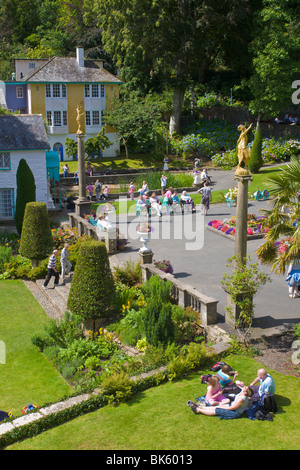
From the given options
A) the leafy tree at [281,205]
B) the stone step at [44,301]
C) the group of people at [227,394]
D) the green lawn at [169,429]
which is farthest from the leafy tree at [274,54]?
the green lawn at [169,429]

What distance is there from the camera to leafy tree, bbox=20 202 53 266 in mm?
22719

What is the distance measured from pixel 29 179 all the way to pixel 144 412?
709 inches

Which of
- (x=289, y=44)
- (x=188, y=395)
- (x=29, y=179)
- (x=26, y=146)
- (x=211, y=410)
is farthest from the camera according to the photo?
(x=289, y=44)

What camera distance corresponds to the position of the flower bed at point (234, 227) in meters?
24.3

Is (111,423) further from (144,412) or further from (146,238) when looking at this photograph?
(146,238)

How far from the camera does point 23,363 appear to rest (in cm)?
1557

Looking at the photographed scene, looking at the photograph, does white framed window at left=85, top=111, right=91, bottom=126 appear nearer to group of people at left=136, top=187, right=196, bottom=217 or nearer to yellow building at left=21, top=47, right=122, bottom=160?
yellow building at left=21, top=47, right=122, bottom=160

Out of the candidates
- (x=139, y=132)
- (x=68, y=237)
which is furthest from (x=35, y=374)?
(x=139, y=132)

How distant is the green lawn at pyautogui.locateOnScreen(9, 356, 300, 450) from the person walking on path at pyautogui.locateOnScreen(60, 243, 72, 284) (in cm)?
949

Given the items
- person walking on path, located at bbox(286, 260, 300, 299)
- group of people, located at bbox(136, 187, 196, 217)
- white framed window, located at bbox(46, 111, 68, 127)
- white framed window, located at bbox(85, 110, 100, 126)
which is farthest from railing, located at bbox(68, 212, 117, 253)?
white framed window, located at bbox(85, 110, 100, 126)

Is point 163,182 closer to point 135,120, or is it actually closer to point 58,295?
point 135,120

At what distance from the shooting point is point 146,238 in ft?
62.8

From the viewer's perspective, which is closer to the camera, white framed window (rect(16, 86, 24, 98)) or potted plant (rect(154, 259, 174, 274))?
potted plant (rect(154, 259, 174, 274))

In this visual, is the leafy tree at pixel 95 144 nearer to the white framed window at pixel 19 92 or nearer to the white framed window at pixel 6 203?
the white framed window at pixel 19 92
